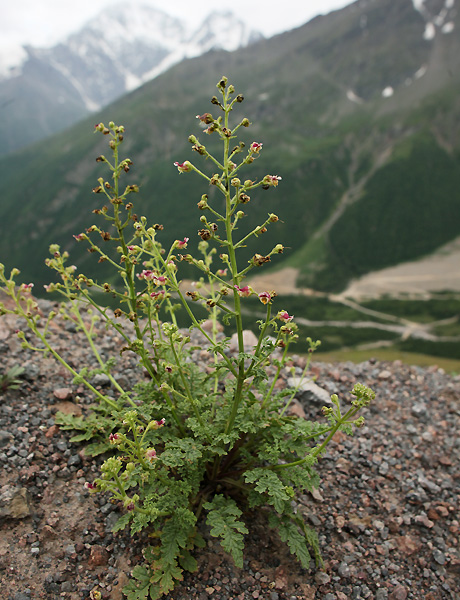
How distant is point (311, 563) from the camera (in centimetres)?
634

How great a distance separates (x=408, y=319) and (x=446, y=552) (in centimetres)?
20180

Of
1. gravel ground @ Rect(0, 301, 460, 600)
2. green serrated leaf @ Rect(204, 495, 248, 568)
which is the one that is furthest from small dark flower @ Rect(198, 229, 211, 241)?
gravel ground @ Rect(0, 301, 460, 600)

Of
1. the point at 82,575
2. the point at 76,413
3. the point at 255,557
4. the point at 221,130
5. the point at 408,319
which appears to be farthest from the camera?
the point at 408,319

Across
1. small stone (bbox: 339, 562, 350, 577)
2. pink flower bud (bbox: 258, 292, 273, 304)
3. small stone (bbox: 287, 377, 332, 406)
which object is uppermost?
pink flower bud (bbox: 258, 292, 273, 304)

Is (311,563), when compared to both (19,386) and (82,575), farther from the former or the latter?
(19,386)

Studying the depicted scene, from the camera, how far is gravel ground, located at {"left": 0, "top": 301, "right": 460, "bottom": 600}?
5.71 meters

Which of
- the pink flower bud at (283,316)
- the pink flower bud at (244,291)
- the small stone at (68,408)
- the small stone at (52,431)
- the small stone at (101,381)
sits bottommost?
the small stone at (52,431)

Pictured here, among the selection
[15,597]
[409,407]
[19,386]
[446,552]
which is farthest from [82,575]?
[409,407]

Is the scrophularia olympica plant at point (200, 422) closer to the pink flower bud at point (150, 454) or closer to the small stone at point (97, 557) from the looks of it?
the pink flower bud at point (150, 454)

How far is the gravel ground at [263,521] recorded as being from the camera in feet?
18.7

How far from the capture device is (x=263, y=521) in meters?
6.71

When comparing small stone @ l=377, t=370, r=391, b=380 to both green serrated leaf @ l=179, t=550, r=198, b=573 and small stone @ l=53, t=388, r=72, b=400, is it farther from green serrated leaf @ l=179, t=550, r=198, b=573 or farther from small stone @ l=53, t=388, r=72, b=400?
small stone @ l=53, t=388, r=72, b=400

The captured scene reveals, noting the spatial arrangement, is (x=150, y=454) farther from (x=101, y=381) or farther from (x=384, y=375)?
(x=384, y=375)

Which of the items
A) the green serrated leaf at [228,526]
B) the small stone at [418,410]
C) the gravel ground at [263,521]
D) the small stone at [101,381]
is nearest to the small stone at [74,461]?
the gravel ground at [263,521]
